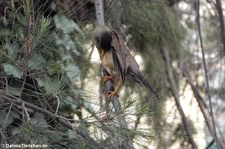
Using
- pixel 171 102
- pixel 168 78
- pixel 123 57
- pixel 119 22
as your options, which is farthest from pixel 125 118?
pixel 171 102

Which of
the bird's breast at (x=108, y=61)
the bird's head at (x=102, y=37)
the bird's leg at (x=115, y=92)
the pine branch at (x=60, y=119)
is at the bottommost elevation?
the pine branch at (x=60, y=119)

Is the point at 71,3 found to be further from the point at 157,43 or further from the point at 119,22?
the point at 157,43

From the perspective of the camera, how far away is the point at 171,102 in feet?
9.53

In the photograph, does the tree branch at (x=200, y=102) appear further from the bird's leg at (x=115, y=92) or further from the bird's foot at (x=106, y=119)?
the bird's foot at (x=106, y=119)

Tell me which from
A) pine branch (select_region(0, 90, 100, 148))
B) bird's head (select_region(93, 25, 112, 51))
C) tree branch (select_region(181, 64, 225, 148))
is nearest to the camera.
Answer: pine branch (select_region(0, 90, 100, 148))

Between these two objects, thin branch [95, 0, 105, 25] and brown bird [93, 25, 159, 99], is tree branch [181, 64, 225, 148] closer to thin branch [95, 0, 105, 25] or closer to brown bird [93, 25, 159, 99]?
brown bird [93, 25, 159, 99]

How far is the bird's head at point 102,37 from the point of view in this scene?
147 cm

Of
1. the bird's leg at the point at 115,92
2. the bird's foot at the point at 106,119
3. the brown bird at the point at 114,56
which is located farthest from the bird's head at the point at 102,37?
the bird's foot at the point at 106,119

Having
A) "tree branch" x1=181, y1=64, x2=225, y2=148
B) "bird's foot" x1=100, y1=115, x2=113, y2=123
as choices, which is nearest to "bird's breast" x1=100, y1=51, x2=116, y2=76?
"bird's foot" x1=100, y1=115, x2=113, y2=123

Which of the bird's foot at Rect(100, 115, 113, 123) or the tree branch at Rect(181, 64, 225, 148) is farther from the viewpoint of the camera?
the tree branch at Rect(181, 64, 225, 148)

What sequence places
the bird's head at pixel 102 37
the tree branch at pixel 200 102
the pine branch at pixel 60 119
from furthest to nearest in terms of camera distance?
the tree branch at pixel 200 102 → the bird's head at pixel 102 37 → the pine branch at pixel 60 119

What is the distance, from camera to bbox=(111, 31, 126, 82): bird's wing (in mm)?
1513

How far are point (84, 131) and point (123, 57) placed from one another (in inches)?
11.8

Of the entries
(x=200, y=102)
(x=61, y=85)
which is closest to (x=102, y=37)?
(x=61, y=85)
